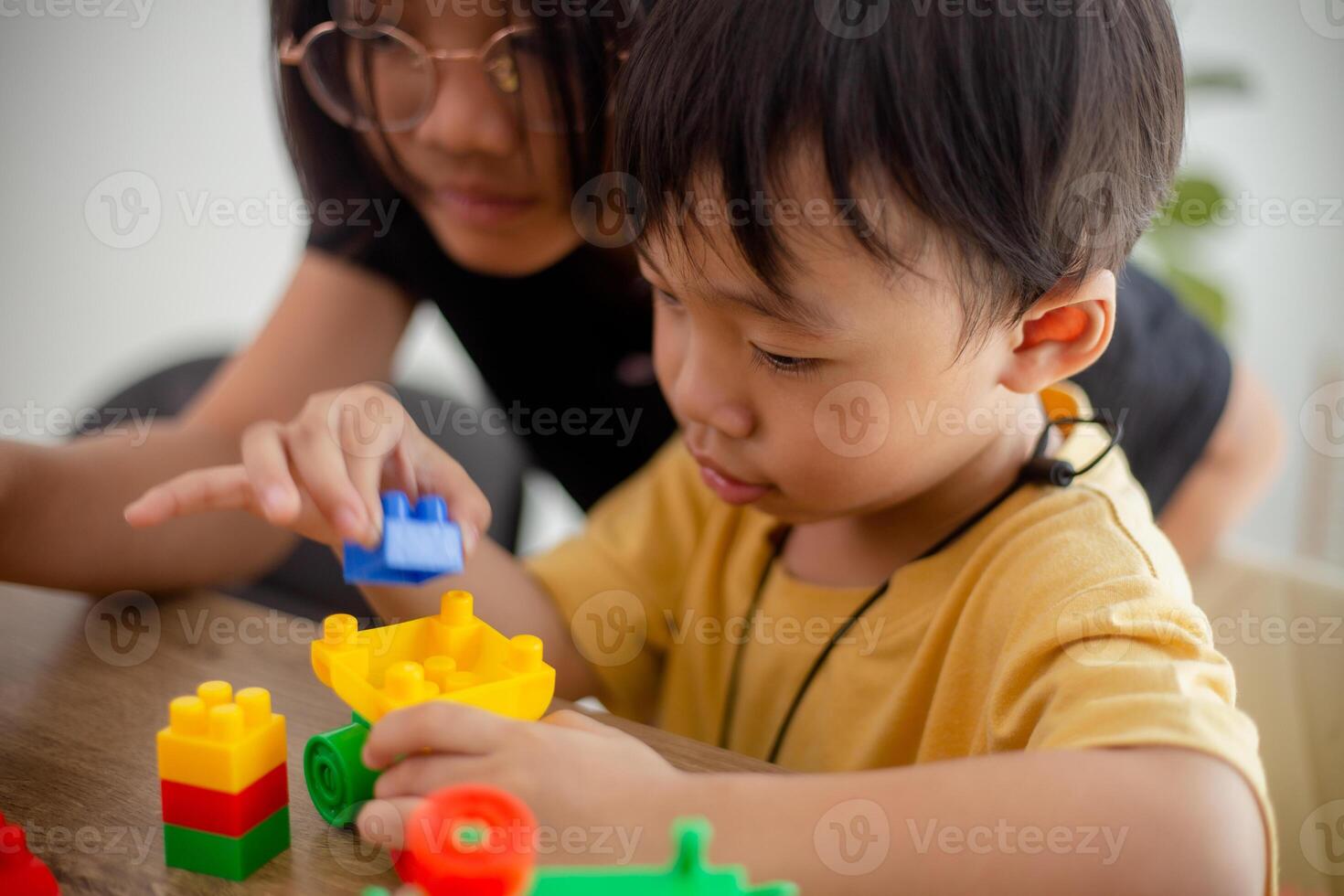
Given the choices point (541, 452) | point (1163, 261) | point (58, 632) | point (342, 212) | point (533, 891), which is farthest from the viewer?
point (1163, 261)

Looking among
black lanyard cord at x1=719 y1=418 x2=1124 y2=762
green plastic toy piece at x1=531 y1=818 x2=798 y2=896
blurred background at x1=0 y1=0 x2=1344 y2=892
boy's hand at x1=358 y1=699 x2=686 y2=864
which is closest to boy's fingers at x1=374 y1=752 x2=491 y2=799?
boy's hand at x1=358 y1=699 x2=686 y2=864

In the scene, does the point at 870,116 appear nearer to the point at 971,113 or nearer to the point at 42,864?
the point at 971,113

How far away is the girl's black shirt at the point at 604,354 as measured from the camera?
3.96ft

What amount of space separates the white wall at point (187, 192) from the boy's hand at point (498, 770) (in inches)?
79.8

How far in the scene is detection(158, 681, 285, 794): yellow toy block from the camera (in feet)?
1.88

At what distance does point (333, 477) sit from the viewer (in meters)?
0.72

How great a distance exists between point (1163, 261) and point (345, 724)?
1.89 meters

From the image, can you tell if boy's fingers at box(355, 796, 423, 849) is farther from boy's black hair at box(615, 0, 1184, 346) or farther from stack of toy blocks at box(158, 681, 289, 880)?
boy's black hair at box(615, 0, 1184, 346)

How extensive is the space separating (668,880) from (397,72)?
752mm

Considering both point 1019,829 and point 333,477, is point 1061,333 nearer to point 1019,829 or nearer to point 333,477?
point 1019,829

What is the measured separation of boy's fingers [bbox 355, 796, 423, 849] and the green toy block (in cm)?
6

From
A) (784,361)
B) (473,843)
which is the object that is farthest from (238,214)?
(473,843)

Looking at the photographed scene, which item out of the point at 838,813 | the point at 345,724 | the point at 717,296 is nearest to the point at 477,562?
the point at 345,724

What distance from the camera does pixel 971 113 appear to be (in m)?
0.65
